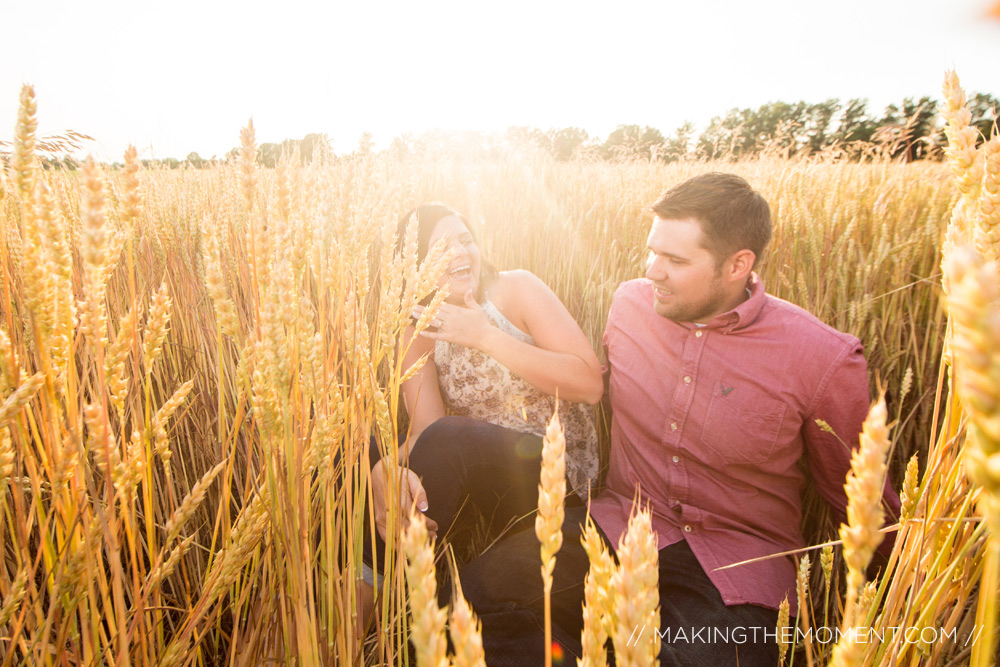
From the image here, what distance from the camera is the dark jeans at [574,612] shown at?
140cm

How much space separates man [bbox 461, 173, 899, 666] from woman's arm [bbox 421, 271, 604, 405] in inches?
5.7

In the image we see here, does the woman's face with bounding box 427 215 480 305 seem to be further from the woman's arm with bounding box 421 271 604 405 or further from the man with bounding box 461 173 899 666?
the man with bounding box 461 173 899 666

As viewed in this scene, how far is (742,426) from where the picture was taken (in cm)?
173

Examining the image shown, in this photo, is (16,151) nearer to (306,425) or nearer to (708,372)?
(306,425)

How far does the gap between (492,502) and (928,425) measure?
5.20ft

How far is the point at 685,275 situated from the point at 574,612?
1144mm

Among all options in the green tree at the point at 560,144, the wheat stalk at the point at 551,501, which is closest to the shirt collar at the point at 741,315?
the wheat stalk at the point at 551,501

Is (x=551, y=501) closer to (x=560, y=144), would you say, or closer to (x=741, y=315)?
(x=741, y=315)

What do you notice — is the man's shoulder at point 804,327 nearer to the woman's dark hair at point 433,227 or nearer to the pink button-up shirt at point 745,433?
the pink button-up shirt at point 745,433

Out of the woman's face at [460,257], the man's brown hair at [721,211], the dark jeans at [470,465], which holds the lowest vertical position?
the dark jeans at [470,465]

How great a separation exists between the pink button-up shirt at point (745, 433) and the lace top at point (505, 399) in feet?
0.77

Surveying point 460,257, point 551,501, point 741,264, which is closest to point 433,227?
point 460,257

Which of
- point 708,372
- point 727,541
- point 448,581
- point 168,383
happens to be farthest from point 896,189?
point 168,383

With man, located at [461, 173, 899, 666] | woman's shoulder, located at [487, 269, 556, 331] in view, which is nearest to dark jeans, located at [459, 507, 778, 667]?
man, located at [461, 173, 899, 666]
